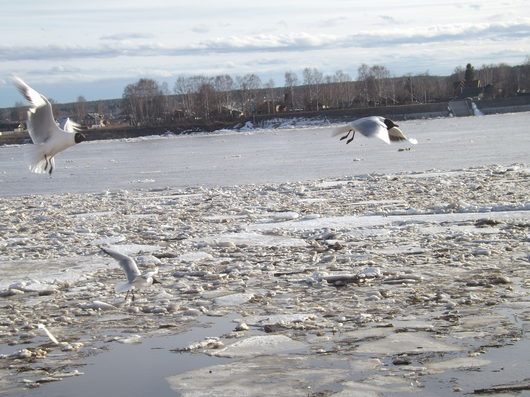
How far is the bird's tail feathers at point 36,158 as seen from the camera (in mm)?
9633

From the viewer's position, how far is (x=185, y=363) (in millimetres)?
5531

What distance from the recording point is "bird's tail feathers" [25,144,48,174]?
31.6 ft

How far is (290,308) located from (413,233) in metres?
3.65

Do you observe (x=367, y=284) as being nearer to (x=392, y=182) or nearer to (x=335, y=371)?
(x=335, y=371)

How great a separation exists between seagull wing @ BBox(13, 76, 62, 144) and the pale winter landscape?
146cm

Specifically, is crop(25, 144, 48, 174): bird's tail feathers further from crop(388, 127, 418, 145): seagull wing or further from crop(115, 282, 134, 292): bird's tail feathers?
crop(388, 127, 418, 145): seagull wing

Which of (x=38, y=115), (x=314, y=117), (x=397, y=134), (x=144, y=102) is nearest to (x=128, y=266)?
(x=38, y=115)

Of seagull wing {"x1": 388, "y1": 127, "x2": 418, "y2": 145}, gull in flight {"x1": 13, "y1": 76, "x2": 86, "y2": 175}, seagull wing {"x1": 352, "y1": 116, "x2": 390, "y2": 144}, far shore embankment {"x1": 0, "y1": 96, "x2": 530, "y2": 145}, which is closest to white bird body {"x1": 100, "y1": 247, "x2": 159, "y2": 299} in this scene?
gull in flight {"x1": 13, "y1": 76, "x2": 86, "y2": 175}

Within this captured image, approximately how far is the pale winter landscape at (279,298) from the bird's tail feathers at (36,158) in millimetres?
1062

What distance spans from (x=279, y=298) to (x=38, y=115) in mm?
4001

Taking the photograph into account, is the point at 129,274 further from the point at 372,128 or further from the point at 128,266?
the point at 372,128

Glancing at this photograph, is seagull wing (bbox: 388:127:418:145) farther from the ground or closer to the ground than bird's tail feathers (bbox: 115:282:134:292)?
farther from the ground

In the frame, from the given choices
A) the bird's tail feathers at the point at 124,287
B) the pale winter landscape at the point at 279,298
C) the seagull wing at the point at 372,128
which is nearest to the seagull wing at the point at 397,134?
the seagull wing at the point at 372,128

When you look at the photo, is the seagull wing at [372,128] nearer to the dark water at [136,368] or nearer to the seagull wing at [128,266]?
the seagull wing at [128,266]
